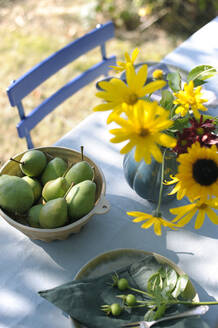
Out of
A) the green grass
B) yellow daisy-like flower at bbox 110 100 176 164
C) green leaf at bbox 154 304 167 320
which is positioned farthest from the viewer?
the green grass

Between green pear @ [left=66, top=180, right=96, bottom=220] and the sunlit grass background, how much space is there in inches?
49.6

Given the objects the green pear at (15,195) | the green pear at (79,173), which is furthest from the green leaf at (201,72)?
the green pear at (15,195)

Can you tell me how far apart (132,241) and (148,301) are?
0.18 m

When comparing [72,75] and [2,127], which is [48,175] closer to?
[2,127]

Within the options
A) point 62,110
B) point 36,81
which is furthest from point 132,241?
point 62,110

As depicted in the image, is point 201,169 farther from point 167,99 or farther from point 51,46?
point 51,46

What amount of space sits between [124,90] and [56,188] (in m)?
0.28

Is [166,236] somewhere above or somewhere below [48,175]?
below

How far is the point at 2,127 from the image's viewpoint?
2.06 meters

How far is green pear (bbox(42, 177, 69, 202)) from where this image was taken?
0.76 m

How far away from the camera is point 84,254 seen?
2.63ft

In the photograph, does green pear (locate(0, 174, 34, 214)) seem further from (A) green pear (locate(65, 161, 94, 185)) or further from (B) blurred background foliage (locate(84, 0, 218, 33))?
(B) blurred background foliage (locate(84, 0, 218, 33))

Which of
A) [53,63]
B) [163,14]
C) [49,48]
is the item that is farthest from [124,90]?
[163,14]

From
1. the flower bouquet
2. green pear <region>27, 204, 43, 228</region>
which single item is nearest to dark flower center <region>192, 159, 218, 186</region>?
the flower bouquet
